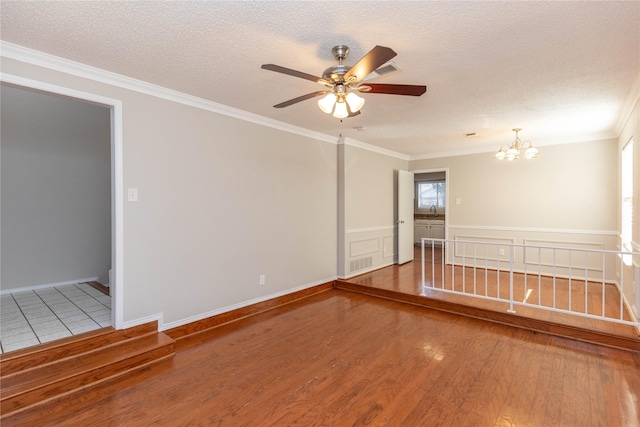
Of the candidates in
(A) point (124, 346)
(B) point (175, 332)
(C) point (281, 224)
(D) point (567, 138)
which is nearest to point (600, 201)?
(D) point (567, 138)

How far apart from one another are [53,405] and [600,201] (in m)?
6.88

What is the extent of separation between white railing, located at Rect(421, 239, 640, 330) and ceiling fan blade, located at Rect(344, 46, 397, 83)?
250 cm

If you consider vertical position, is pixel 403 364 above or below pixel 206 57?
below

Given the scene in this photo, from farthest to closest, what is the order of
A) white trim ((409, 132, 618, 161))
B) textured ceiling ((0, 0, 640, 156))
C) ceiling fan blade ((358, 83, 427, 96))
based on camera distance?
white trim ((409, 132, 618, 161)) < ceiling fan blade ((358, 83, 427, 96)) < textured ceiling ((0, 0, 640, 156))

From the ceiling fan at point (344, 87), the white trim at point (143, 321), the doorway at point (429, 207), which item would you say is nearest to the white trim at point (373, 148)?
the doorway at point (429, 207)

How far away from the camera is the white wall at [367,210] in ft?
17.0

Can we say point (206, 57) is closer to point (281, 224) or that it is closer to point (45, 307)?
point (281, 224)

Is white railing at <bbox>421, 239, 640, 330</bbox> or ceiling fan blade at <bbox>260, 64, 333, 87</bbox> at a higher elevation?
ceiling fan blade at <bbox>260, 64, 333, 87</bbox>

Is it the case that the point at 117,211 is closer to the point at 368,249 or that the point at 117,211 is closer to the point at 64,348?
the point at 64,348

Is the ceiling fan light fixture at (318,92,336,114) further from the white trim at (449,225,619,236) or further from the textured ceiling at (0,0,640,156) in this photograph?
the white trim at (449,225,619,236)

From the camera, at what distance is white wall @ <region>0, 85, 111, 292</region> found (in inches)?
154

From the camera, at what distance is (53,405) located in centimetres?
212

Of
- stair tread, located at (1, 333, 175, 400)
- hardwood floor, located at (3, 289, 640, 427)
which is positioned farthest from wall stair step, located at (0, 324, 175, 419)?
→ hardwood floor, located at (3, 289, 640, 427)

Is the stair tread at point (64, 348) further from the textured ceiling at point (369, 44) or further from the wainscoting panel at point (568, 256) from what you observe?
the wainscoting panel at point (568, 256)
